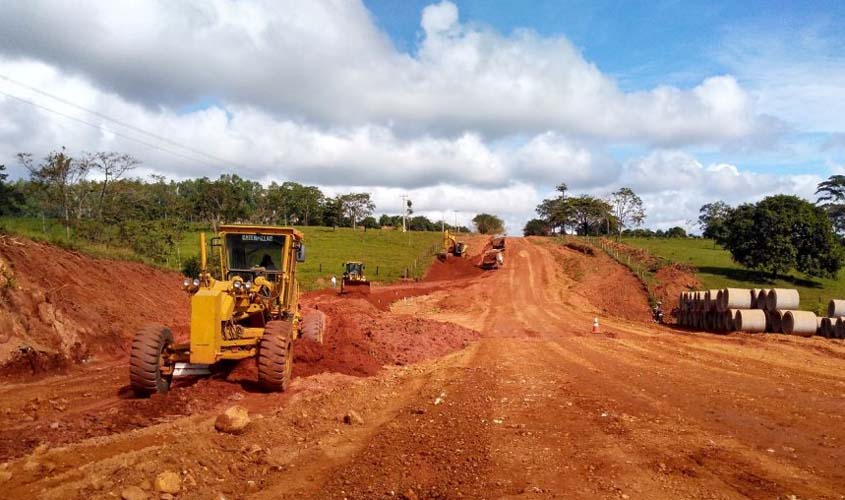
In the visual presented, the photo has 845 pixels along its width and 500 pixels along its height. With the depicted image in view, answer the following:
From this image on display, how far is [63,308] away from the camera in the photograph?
1493 cm

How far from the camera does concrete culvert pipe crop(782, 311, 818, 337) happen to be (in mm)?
22594

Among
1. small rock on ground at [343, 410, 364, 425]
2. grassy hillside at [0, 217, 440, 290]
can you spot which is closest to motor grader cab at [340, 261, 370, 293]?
grassy hillside at [0, 217, 440, 290]

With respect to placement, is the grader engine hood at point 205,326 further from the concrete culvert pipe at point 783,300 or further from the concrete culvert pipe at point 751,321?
the concrete culvert pipe at point 783,300

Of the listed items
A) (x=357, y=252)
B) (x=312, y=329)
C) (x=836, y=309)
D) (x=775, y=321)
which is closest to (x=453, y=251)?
(x=357, y=252)

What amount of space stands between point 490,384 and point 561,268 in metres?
40.2

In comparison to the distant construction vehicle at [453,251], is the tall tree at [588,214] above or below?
above

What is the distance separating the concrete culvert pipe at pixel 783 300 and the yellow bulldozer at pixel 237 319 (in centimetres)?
1999

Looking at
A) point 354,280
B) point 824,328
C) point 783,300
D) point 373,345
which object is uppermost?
point 783,300

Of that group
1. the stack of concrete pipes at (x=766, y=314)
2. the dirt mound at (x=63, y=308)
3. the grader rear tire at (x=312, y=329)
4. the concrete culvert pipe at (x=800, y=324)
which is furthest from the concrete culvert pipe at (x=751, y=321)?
the dirt mound at (x=63, y=308)

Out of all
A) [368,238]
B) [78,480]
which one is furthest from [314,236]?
[78,480]

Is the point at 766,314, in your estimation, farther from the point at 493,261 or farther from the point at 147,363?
the point at 493,261

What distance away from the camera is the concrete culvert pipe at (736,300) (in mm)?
24500

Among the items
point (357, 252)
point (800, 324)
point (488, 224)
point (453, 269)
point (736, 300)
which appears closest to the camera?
point (800, 324)

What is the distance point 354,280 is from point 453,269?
59.3 feet
